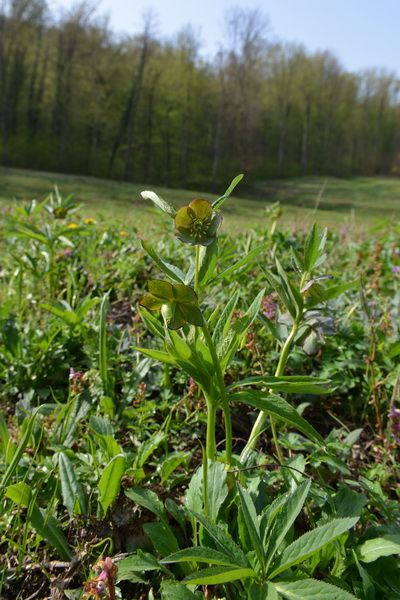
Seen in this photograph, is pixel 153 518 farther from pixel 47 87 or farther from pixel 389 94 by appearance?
pixel 389 94

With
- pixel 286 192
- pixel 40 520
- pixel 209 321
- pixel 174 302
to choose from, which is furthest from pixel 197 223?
pixel 286 192

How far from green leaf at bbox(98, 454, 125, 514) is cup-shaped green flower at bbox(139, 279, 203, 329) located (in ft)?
1.37

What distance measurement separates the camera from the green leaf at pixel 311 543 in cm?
75

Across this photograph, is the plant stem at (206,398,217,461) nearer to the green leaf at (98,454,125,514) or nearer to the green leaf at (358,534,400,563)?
the green leaf at (98,454,125,514)

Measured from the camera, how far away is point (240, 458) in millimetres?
1126

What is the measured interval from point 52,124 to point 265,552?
1424 inches

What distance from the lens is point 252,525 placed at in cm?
85

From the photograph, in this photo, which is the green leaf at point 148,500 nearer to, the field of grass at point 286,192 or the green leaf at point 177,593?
the green leaf at point 177,593

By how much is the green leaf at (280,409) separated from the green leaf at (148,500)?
32 centimetres

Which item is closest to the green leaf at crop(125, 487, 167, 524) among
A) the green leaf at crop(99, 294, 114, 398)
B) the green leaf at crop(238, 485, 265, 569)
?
the green leaf at crop(238, 485, 265, 569)

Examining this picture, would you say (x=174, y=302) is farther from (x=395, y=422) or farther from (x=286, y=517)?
(x=395, y=422)

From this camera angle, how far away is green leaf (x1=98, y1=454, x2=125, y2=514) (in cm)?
106

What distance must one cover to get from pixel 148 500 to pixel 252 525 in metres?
0.28

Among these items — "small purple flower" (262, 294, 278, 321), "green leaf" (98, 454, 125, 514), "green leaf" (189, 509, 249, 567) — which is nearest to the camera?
"green leaf" (189, 509, 249, 567)
